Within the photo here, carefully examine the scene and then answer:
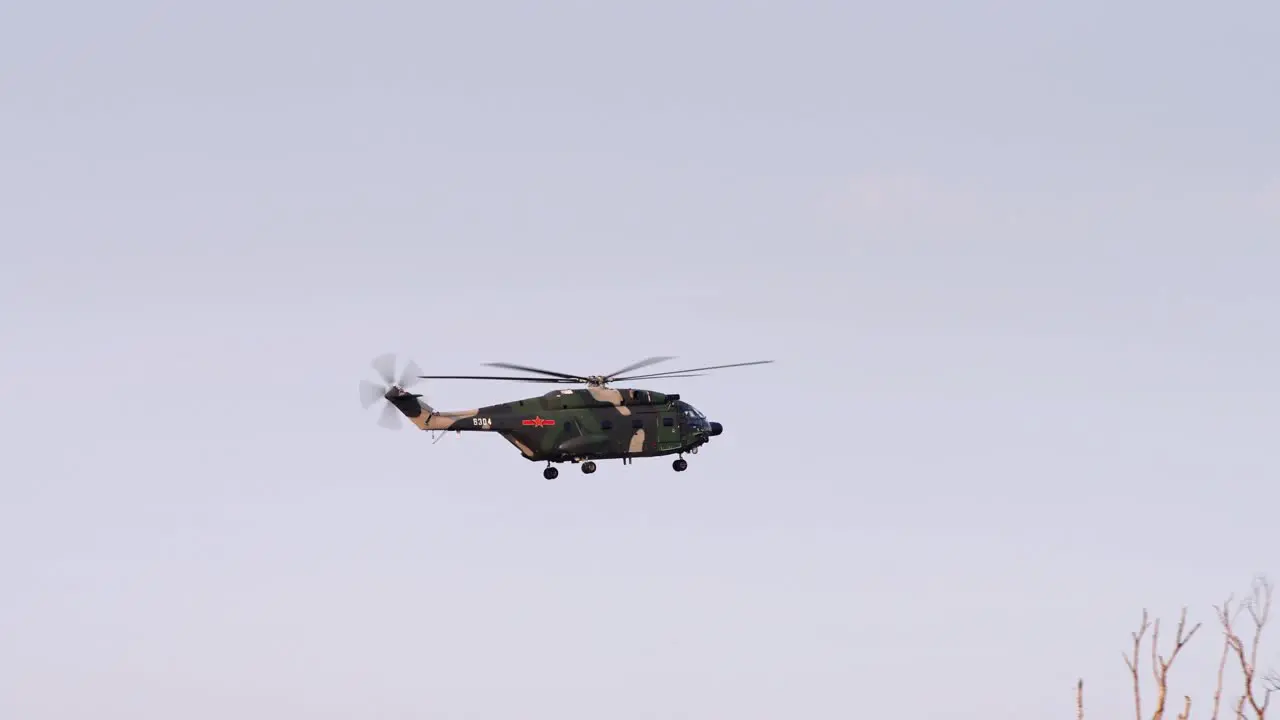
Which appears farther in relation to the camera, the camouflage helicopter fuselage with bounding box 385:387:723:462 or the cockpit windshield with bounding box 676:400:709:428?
the cockpit windshield with bounding box 676:400:709:428

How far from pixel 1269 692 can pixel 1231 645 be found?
3740mm

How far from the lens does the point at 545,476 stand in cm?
8962

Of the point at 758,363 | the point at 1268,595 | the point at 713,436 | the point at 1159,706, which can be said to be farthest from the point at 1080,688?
the point at 713,436

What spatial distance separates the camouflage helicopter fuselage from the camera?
8706 centimetres

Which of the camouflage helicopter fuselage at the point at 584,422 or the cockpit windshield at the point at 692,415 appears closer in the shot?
the camouflage helicopter fuselage at the point at 584,422

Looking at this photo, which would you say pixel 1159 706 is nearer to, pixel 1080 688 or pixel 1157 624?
pixel 1080 688

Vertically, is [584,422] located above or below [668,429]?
below

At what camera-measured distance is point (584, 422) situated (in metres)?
90.8

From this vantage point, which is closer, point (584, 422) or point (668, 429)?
point (584, 422)

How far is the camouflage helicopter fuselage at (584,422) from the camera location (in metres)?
87.1

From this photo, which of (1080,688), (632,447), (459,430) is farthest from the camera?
(632,447)

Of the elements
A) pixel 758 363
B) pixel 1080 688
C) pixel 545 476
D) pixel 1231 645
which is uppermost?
pixel 758 363

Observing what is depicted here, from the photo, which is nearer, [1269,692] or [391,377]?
[1269,692]

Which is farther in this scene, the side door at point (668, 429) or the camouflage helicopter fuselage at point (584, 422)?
the side door at point (668, 429)
